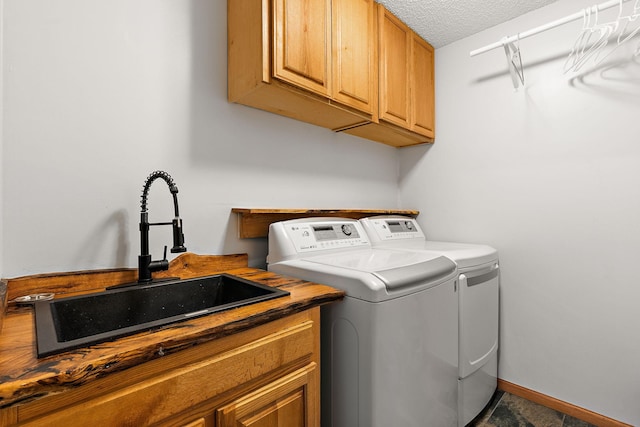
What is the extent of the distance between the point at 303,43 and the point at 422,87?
1132 mm

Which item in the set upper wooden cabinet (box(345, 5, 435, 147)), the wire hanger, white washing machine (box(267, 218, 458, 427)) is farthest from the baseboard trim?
A: the wire hanger

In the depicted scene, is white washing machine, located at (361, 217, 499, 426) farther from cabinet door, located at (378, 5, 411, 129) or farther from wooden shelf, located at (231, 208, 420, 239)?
cabinet door, located at (378, 5, 411, 129)

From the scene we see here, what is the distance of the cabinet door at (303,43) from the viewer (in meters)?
1.24

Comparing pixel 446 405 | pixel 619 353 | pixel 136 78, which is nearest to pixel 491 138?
pixel 619 353

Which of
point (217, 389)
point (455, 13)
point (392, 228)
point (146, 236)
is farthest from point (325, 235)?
point (455, 13)

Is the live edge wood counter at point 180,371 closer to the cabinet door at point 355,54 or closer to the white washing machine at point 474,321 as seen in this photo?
the white washing machine at point 474,321

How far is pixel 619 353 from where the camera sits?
1.54 meters

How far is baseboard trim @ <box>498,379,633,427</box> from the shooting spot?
1560 mm

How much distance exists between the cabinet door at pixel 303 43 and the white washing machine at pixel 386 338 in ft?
2.41

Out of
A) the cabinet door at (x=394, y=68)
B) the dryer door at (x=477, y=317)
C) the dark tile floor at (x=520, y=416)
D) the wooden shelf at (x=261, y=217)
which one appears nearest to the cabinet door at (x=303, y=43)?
the cabinet door at (x=394, y=68)

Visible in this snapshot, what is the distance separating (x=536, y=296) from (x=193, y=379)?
1.95 meters

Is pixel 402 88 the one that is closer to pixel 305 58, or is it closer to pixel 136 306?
pixel 305 58

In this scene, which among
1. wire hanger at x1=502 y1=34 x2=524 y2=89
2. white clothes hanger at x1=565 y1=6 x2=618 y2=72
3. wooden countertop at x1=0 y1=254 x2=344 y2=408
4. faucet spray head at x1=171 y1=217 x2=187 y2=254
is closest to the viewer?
wooden countertop at x1=0 y1=254 x2=344 y2=408

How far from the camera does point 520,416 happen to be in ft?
5.40
